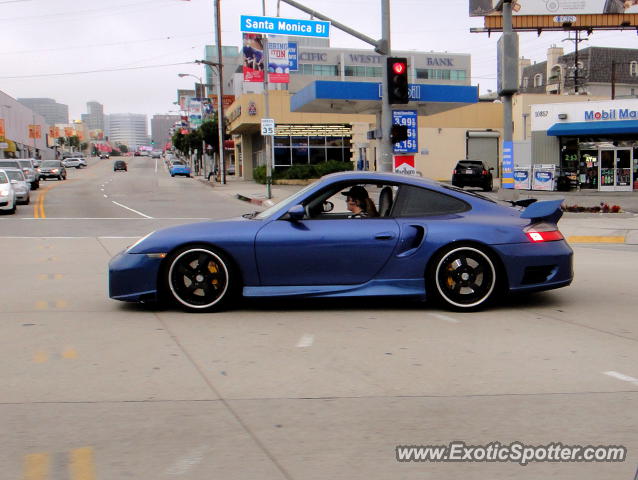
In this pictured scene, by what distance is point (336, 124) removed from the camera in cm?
4834

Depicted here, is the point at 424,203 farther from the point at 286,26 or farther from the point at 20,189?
the point at 20,189

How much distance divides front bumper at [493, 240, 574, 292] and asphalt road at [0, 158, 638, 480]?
30 centimetres

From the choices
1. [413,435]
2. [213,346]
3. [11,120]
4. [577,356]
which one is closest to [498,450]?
[413,435]

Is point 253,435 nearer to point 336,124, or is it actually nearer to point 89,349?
point 89,349

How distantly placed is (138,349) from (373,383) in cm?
202

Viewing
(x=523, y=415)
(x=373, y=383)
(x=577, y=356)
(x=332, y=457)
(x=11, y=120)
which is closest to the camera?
(x=332, y=457)

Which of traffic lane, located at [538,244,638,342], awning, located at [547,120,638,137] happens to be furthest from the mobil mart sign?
awning, located at [547,120,638,137]

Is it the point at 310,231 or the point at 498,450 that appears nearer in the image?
the point at 498,450

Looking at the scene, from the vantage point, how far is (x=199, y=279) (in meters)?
6.77

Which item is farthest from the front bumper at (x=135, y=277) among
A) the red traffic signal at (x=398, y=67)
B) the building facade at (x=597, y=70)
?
the building facade at (x=597, y=70)

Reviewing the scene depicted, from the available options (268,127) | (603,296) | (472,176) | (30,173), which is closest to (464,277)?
(603,296)

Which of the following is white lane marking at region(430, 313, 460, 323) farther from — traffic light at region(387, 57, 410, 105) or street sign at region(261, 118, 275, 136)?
street sign at region(261, 118, 275, 136)

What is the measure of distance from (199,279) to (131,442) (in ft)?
10.4

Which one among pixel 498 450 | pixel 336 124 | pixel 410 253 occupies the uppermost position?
pixel 336 124
